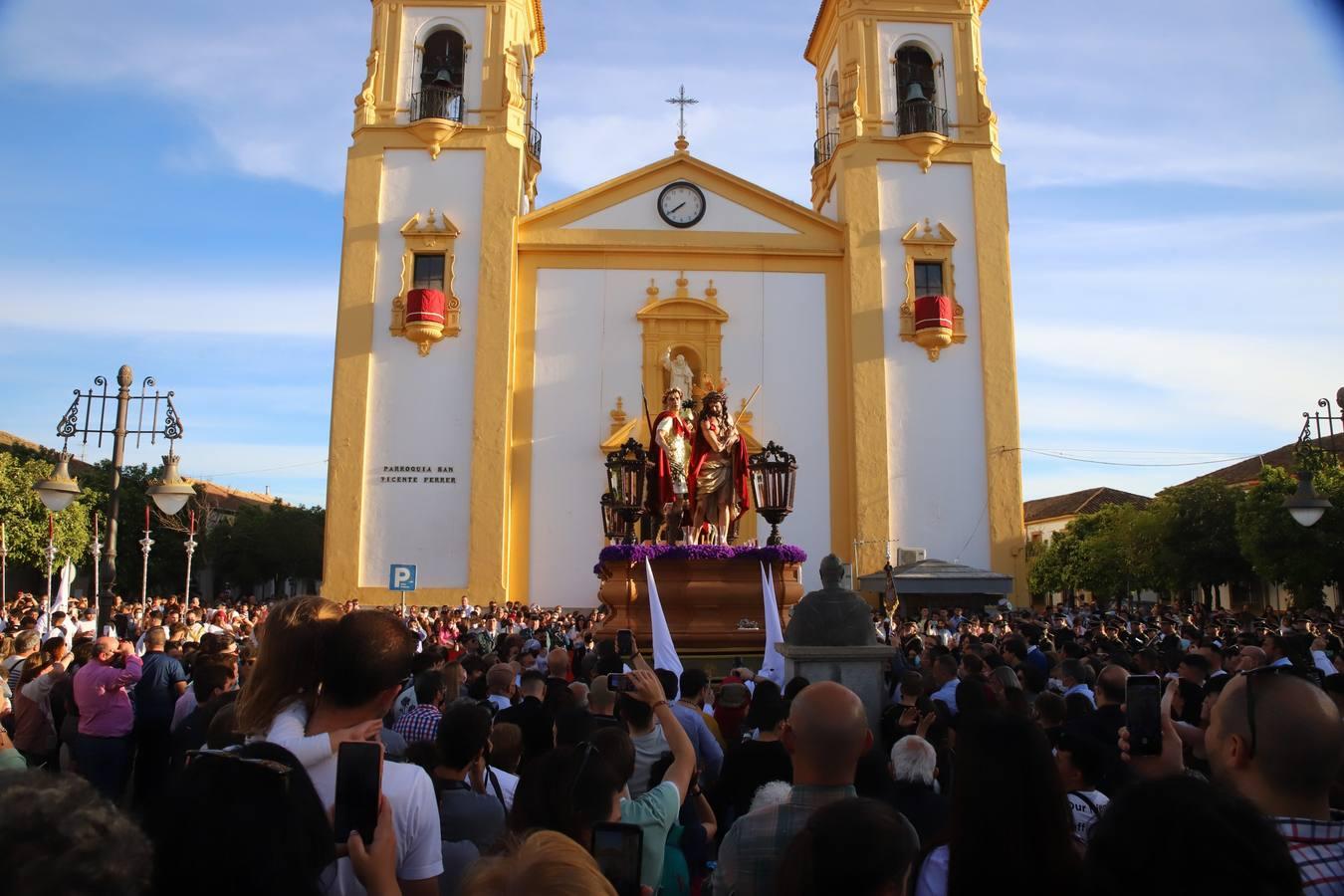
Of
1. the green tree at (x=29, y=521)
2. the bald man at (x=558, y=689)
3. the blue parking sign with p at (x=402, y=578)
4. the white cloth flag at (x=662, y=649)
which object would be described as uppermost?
Result: the green tree at (x=29, y=521)

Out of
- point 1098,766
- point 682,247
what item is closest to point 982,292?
point 682,247

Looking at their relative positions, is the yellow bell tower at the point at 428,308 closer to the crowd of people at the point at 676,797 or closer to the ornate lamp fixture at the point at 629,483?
the ornate lamp fixture at the point at 629,483

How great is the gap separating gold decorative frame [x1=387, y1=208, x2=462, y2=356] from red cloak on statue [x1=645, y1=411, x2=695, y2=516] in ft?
43.9

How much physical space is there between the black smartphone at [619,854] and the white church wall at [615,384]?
24721 millimetres

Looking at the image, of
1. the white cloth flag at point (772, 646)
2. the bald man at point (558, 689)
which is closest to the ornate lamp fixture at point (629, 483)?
the white cloth flag at point (772, 646)

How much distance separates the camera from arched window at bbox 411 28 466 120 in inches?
1139

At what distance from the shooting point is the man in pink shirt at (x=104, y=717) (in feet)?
26.2

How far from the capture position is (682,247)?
28875 millimetres

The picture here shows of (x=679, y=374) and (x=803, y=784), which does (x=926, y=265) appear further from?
(x=803, y=784)

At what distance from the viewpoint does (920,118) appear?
30.0 m

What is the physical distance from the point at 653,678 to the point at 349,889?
146 cm

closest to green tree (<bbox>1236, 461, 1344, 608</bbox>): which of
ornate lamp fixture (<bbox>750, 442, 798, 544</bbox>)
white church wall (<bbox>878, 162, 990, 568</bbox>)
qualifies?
white church wall (<bbox>878, 162, 990, 568</bbox>)

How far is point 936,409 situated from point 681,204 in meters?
8.97

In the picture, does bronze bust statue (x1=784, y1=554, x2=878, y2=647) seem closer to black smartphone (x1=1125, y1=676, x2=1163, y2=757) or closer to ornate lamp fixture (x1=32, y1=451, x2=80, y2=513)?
black smartphone (x1=1125, y1=676, x2=1163, y2=757)
